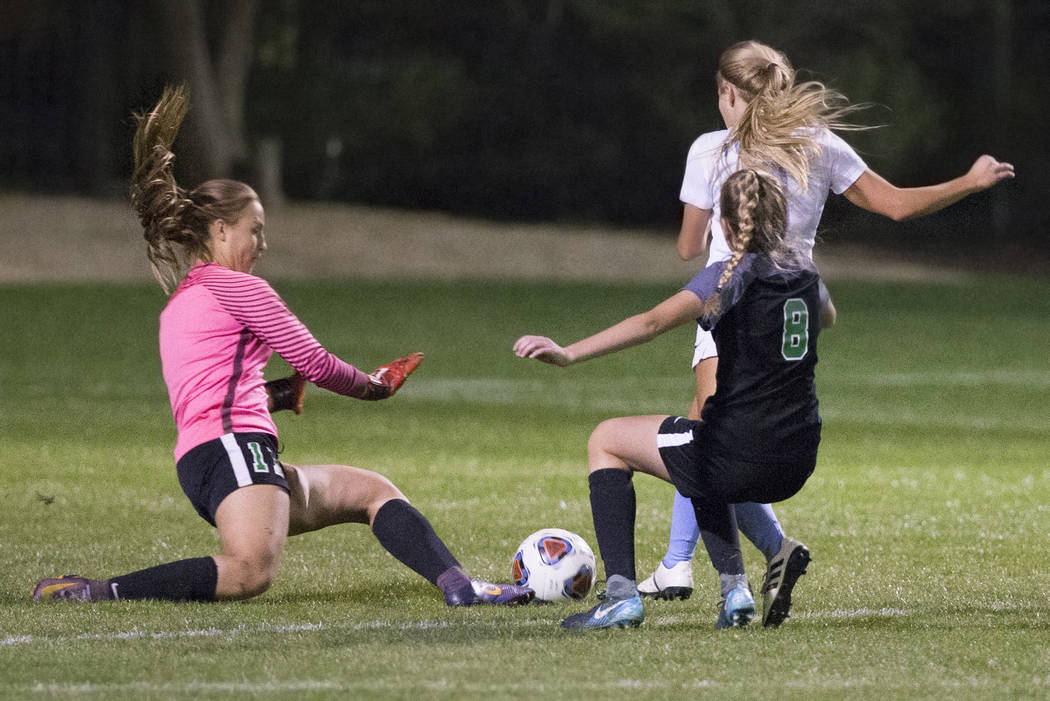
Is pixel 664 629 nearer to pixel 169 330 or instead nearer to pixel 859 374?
pixel 169 330

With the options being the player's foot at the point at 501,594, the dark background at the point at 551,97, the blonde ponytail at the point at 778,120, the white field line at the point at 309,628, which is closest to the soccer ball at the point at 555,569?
the player's foot at the point at 501,594

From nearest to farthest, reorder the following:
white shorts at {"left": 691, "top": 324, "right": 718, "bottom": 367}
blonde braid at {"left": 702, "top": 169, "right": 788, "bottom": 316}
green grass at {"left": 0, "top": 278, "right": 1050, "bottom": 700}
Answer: green grass at {"left": 0, "top": 278, "right": 1050, "bottom": 700}
blonde braid at {"left": 702, "top": 169, "right": 788, "bottom": 316}
white shorts at {"left": 691, "top": 324, "right": 718, "bottom": 367}

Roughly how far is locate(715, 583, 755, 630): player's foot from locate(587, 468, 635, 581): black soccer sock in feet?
1.09

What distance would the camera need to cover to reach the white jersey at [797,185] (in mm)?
6707

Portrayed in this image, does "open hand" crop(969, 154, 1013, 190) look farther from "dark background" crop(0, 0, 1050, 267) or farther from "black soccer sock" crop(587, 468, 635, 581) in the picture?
"dark background" crop(0, 0, 1050, 267)

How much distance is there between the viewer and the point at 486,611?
21.7 feet

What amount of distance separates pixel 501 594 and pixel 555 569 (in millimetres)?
253

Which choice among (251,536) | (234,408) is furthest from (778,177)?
(251,536)

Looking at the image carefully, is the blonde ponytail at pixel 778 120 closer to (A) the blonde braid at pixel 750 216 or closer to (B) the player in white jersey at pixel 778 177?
(B) the player in white jersey at pixel 778 177

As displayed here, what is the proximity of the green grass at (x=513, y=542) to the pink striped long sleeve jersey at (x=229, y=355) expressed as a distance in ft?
2.29

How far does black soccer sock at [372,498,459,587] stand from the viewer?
267 inches

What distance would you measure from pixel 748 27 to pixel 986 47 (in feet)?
21.4


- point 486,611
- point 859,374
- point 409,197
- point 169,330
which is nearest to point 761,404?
point 486,611

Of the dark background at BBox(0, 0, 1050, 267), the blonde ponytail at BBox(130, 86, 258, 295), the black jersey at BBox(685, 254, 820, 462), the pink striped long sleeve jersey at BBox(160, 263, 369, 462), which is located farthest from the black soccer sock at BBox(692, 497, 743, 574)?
the dark background at BBox(0, 0, 1050, 267)
